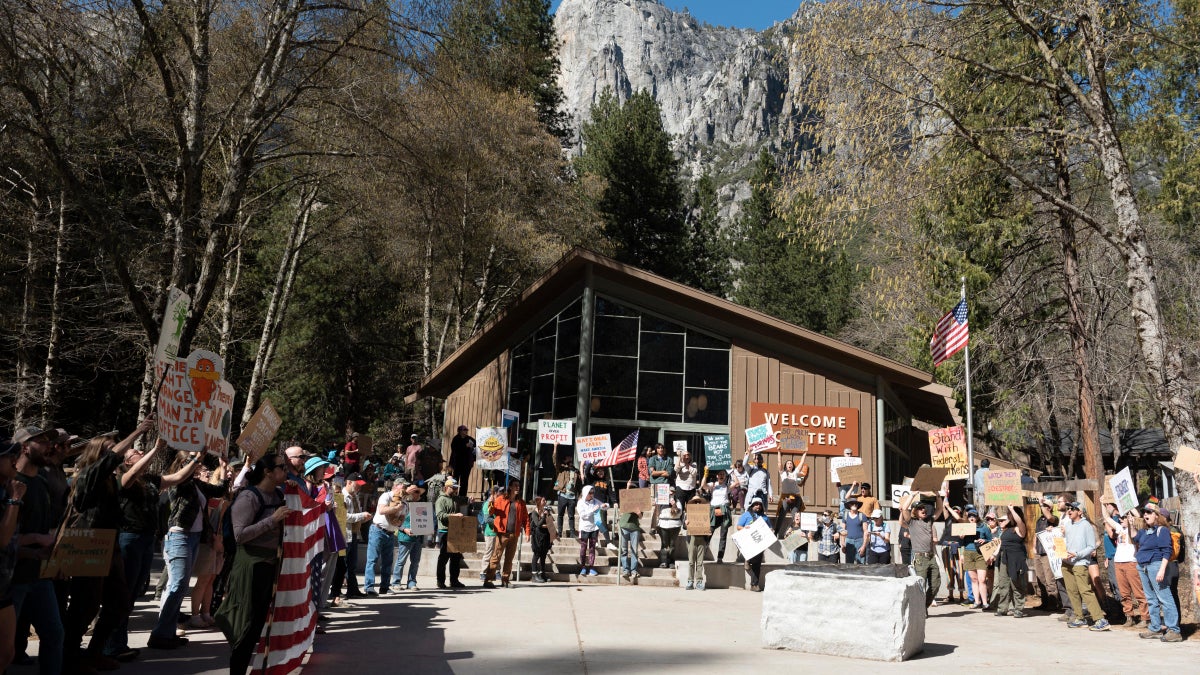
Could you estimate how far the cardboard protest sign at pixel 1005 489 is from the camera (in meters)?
13.8

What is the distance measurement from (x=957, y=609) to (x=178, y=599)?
11425mm

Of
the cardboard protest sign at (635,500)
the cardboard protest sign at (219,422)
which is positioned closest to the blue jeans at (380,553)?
the cardboard protest sign at (635,500)

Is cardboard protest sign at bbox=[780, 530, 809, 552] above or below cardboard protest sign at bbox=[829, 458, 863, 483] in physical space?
below

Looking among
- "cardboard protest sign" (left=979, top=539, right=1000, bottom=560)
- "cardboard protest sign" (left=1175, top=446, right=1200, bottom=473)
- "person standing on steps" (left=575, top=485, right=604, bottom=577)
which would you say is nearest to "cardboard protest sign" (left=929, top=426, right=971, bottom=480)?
"cardboard protest sign" (left=979, top=539, right=1000, bottom=560)


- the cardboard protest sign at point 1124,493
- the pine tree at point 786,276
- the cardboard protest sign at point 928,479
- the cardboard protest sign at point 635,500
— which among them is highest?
the pine tree at point 786,276

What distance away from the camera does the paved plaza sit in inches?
313

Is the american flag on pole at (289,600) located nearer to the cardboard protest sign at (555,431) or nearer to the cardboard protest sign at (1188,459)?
the cardboard protest sign at (1188,459)

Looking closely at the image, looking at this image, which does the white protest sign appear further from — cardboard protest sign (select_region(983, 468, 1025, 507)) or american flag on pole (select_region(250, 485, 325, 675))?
american flag on pole (select_region(250, 485, 325, 675))

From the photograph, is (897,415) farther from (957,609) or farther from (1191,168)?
(957,609)

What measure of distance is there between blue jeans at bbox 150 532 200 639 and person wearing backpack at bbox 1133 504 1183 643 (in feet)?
34.3

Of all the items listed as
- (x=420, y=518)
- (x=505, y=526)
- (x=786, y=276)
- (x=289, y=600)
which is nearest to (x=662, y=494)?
(x=505, y=526)

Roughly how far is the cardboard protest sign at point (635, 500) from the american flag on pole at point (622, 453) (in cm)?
435

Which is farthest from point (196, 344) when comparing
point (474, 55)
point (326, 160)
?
point (474, 55)

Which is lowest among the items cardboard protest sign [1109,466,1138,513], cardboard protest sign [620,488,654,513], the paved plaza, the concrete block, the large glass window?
the paved plaza
